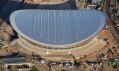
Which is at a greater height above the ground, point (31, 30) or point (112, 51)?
point (31, 30)

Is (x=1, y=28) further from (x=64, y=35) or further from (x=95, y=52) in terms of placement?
(x=95, y=52)

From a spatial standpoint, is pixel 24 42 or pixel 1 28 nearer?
pixel 24 42

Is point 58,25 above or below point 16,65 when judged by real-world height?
above

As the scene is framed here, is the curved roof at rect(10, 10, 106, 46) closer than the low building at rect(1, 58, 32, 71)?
No

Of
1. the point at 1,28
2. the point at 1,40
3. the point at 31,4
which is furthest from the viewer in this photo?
the point at 31,4

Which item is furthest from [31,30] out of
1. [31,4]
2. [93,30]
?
[31,4]

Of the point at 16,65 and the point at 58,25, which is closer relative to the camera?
the point at 16,65

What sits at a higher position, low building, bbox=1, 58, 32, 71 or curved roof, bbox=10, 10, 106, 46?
curved roof, bbox=10, 10, 106, 46

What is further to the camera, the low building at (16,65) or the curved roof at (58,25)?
the curved roof at (58,25)
